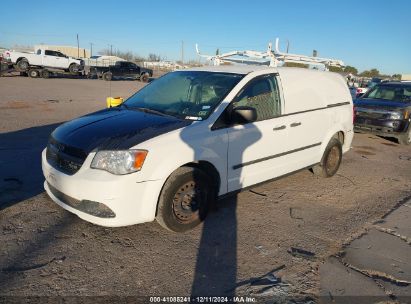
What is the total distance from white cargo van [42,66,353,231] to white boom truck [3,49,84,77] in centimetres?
2826

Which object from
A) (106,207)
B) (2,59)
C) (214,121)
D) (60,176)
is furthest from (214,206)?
(2,59)

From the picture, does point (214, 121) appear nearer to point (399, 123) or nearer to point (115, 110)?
point (115, 110)

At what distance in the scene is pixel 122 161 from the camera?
346cm

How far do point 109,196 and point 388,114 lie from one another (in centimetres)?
872

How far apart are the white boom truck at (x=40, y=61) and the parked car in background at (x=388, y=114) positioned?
2714cm

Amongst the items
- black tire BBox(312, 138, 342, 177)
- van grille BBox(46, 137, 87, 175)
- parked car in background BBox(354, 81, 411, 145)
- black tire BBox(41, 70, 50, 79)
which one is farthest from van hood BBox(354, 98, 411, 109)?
black tire BBox(41, 70, 50, 79)

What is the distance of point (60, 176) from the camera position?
3.70m

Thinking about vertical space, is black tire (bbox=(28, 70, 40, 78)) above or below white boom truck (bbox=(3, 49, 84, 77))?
below

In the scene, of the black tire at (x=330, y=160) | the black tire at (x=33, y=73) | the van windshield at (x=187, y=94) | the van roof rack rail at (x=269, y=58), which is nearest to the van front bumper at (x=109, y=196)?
the van windshield at (x=187, y=94)

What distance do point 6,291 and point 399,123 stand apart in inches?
384

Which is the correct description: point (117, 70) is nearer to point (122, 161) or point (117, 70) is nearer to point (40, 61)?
point (40, 61)

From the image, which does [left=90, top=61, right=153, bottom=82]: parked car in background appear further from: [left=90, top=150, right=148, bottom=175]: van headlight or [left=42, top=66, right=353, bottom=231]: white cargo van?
[left=90, top=150, right=148, bottom=175]: van headlight

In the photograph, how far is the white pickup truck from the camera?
28.8 metres

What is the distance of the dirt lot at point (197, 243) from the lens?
121 inches
